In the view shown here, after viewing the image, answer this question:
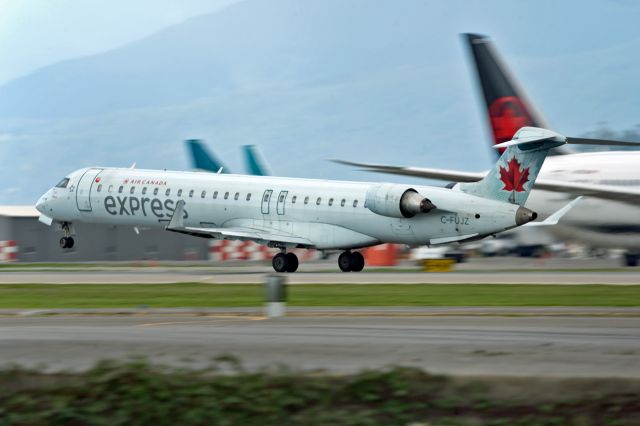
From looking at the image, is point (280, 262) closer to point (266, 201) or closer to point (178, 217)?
point (266, 201)

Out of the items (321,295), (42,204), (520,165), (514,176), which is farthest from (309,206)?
(321,295)

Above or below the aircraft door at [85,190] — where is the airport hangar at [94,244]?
below

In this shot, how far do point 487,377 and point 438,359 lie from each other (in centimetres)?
207

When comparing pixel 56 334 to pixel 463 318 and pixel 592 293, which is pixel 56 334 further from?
pixel 592 293

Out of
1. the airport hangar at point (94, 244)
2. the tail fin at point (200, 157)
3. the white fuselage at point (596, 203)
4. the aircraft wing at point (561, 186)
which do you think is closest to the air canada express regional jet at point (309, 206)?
the aircraft wing at point (561, 186)

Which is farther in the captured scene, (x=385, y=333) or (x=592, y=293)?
(x=592, y=293)

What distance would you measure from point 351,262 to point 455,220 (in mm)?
5236

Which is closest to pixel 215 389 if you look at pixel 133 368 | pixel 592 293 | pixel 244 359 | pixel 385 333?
pixel 133 368

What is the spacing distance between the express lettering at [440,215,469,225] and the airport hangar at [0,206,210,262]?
36142mm

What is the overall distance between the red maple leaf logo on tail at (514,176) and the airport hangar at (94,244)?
38.1 meters

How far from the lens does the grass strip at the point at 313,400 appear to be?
40.7 feet

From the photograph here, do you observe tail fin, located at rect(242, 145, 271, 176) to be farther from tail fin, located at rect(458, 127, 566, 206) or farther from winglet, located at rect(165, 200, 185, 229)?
tail fin, located at rect(458, 127, 566, 206)

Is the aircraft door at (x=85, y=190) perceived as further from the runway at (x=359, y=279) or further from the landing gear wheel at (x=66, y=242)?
A: the runway at (x=359, y=279)

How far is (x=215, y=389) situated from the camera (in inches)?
530
